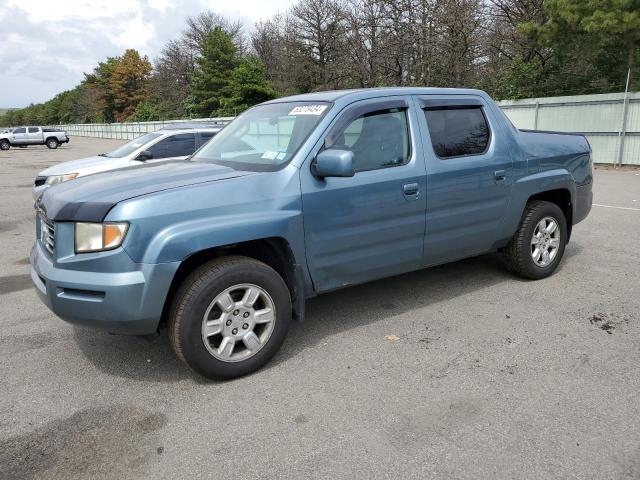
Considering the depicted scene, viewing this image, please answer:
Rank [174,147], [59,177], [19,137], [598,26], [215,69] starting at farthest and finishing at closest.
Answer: [215,69], [19,137], [598,26], [174,147], [59,177]

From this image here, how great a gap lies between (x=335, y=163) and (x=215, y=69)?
5187 centimetres

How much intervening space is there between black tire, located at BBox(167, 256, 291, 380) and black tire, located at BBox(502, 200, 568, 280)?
264 cm

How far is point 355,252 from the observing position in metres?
3.98

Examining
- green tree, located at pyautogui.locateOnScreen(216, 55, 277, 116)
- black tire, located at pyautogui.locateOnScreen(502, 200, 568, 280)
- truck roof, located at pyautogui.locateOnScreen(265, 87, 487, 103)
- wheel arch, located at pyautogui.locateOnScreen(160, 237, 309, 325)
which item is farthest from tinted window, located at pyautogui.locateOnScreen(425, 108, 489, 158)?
green tree, located at pyautogui.locateOnScreen(216, 55, 277, 116)

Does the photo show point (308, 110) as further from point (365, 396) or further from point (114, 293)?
point (365, 396)

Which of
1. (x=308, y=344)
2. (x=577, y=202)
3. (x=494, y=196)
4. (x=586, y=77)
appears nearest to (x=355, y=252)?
(x=308, y=344)

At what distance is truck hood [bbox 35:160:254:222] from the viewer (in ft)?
10.6

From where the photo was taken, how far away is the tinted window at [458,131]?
4.47m

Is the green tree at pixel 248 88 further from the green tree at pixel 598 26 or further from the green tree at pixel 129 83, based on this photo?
the green tree at pixel 129 83

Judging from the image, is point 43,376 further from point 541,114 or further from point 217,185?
point 541,114

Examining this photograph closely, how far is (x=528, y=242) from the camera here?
518 centimetres

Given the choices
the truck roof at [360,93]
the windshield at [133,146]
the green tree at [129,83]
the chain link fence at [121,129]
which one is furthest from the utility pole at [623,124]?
the green tree at [129,83]

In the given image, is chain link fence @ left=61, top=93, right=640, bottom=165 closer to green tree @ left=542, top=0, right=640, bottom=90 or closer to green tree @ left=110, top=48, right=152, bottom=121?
green tree @ left=542, top=0, right=640, bottom=90

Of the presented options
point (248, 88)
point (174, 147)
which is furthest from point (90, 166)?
point (248, 88)
